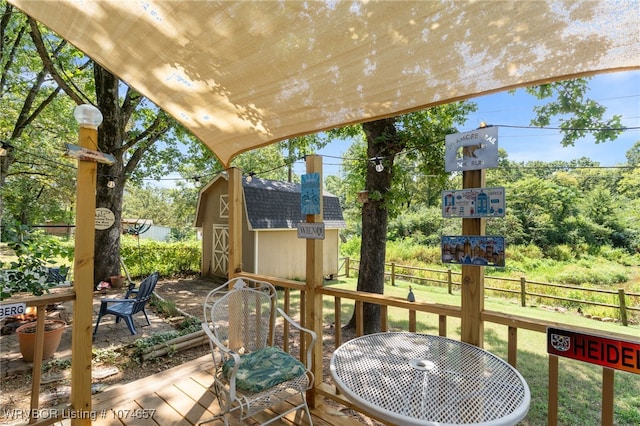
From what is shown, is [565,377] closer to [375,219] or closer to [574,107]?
[375,219]

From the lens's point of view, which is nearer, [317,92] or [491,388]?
[491,388]

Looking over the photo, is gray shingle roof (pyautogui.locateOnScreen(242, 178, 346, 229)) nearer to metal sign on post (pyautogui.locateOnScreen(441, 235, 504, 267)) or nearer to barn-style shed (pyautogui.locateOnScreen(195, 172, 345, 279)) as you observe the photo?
barn-style shed (pyautogui.locateOnScreen(195, 172, 345, 279))

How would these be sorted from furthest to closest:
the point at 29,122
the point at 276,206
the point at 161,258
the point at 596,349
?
the point at 161,258 < the point at 276,206 < the point at 29,122 < the point at 596,349

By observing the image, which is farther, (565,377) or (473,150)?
(565,377)

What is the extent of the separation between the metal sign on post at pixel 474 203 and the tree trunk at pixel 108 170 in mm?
6973

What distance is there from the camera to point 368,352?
153 cm

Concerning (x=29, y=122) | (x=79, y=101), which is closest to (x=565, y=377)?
(x=79, y=101)

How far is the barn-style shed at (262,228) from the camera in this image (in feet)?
28.0

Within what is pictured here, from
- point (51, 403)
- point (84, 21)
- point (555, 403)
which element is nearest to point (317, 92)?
point (84, 21)

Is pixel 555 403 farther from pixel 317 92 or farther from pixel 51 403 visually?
pixel 51 403

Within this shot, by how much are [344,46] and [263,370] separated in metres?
1.84

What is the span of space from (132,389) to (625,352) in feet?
10.1

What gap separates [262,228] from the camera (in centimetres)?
844

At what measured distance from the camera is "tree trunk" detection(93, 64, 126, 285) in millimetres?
6582
